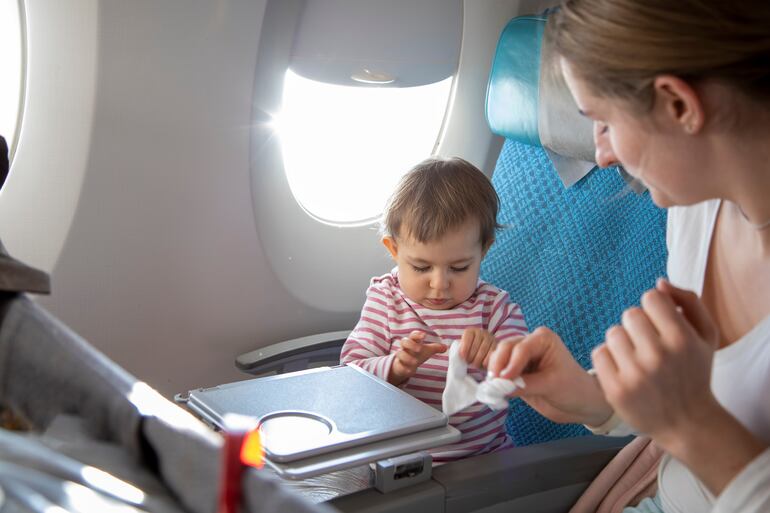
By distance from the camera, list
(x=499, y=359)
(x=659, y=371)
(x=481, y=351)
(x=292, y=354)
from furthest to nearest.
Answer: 1. (x=292, y=354)
2. (x=481, y=351)
3. (x=499, y=359)
4. (x=659, y=371)

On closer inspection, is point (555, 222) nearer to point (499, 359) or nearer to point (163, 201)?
point (499, 359)

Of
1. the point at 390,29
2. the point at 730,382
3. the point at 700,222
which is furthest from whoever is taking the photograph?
the point at 390,29

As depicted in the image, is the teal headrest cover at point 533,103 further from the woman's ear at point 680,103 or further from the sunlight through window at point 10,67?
the sunlight through window at point 10,67

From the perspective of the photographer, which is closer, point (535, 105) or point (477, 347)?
point (477, 347)

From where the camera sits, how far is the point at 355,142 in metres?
2.78

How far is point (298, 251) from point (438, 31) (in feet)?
2.52

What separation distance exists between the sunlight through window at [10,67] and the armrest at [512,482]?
46.3 inches

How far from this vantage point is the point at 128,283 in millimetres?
2084

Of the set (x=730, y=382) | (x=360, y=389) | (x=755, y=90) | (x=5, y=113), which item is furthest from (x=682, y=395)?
(x=5, y=113)

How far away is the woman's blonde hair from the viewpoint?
106 cm

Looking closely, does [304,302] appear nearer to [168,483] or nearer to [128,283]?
[128,283]

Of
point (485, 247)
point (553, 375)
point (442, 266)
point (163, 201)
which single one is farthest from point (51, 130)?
point (553, 375)

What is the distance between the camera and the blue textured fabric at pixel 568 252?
1.89 metres

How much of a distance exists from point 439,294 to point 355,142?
0.98 meters
